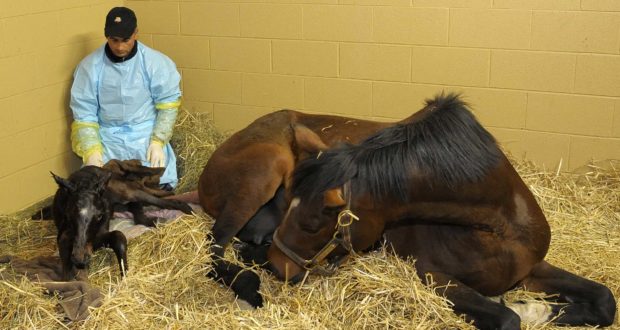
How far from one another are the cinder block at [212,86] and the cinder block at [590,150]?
2622 mm

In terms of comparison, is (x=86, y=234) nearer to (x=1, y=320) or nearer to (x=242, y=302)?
(x=1, y=320)

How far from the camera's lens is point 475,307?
3.56 metres

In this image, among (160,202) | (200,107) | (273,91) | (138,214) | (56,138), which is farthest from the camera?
(200,107)

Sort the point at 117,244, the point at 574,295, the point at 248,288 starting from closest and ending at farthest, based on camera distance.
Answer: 1. the point at 574,295
2. the point at 248,288
3. the point at 117,244

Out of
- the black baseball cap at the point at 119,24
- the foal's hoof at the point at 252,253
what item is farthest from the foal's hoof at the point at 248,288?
the black baseball cap at the point at 119,24

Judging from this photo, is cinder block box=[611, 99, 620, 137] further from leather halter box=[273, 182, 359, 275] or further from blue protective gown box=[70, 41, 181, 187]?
blue protective gown box=[70, 41, 181, 187]

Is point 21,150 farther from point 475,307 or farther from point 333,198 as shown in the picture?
point 475,307

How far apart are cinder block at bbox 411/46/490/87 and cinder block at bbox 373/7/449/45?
0.26 feet

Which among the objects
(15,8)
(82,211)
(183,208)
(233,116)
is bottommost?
(183,208)

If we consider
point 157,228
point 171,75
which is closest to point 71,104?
point 171,75

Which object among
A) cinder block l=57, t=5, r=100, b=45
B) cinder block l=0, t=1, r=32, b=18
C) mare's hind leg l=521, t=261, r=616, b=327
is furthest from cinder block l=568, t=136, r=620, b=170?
cinder block l=0, t=1, r=32, b=18

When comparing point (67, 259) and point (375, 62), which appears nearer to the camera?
point (67, 259)


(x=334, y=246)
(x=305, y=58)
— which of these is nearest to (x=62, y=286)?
(x=334, y=246)

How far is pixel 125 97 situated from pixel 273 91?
4.00ft
